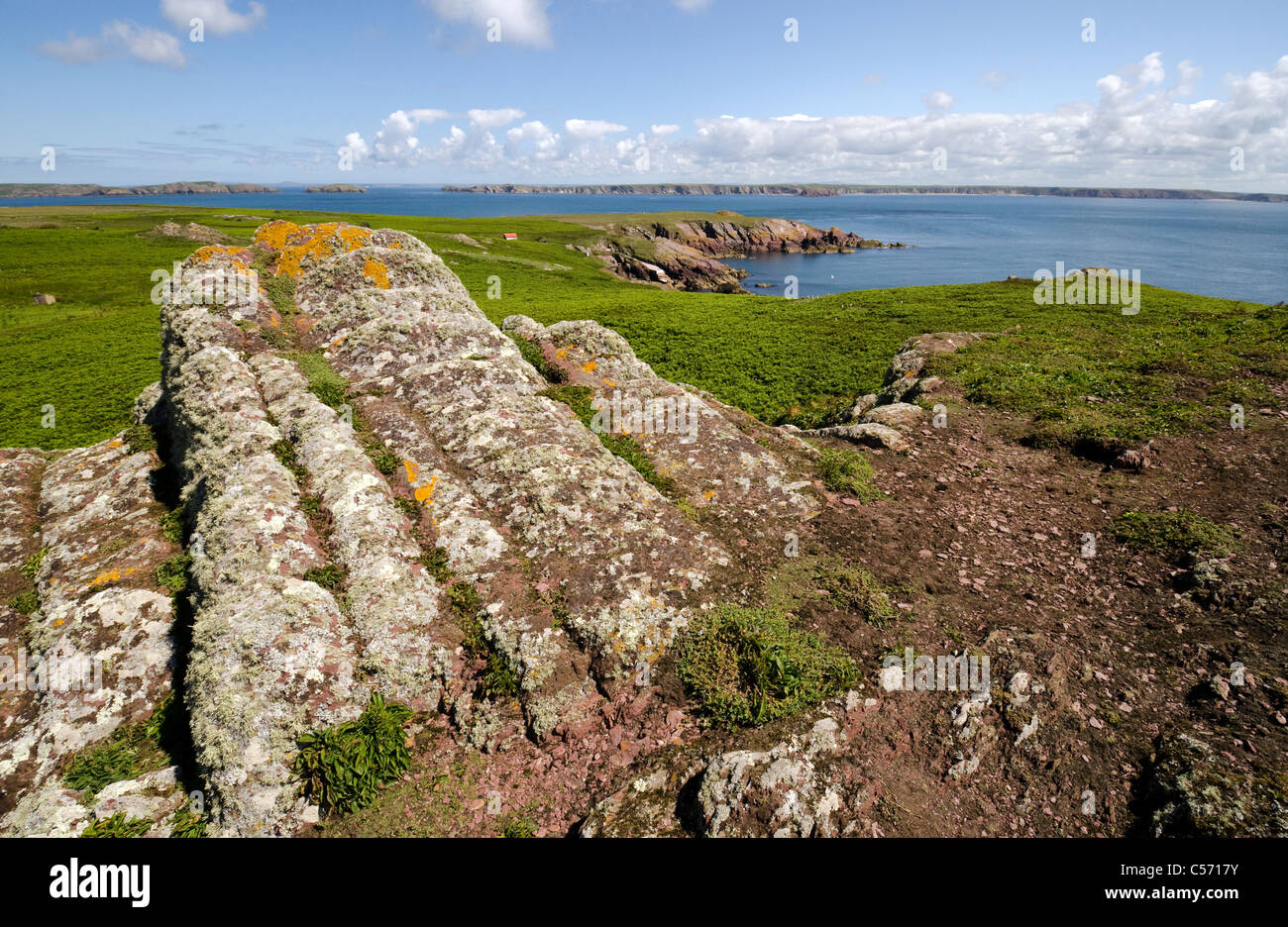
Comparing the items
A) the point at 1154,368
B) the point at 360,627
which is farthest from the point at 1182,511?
the point at 360,627

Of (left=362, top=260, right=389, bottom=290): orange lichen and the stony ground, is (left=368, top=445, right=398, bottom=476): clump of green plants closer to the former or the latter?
the stony ground

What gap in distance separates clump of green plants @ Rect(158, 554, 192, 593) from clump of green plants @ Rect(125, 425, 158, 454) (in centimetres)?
592

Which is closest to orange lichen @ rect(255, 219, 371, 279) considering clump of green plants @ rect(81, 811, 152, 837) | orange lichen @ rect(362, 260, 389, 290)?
orange lichen @ rect(362, 260, 389, 290)

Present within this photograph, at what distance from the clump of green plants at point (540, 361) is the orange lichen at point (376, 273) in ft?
15.5

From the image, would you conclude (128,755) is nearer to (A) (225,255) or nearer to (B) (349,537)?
(B) (349,537)

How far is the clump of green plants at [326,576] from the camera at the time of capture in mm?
8719

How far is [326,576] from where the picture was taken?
877 cm

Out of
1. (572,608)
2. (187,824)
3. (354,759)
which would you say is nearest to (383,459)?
(572,608)

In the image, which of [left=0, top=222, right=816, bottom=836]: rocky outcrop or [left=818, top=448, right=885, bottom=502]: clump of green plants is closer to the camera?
[left=0, top=222, right=816, bottom=836]: rocky outcrop

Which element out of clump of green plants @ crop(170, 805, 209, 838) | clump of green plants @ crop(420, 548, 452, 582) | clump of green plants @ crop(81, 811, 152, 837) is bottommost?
clump of green plants @ crop(81, 811, 152, 837)

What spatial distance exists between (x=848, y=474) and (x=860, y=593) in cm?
460

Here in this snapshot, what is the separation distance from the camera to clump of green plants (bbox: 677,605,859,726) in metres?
7.76

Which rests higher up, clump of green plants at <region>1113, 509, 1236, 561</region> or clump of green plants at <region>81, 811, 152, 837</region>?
clump of green plants at <region>1113, 509, 1236, 561</region>

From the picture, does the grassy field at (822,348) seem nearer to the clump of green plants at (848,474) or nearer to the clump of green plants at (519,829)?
the clump of green plants at (848,474)
